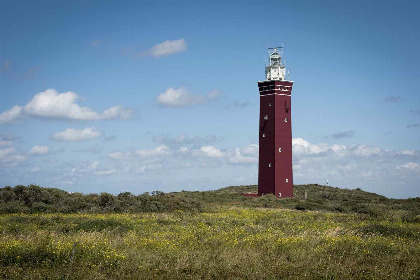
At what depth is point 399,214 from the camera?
99.8ft

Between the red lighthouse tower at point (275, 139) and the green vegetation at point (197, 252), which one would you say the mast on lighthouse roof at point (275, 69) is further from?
the green vegetation at point (197, 252)

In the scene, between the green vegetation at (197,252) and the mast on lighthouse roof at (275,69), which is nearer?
the green vegetation at (197,252)

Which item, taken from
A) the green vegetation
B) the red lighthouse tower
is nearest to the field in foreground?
the green vegetation

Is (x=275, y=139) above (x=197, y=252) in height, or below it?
above

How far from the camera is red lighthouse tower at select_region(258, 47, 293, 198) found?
5156 cm

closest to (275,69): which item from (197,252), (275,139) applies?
(275,139)

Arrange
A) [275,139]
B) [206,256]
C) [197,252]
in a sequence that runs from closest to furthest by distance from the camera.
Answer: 1. [206,256]
2. [197,252]
3. [275,139]

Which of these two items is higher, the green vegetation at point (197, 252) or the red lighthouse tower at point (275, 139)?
the red lighthouse tower at point (275, 139)

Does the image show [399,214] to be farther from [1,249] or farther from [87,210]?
[1,249]

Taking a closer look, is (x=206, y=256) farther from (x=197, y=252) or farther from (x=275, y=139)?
(x=275, y=139)

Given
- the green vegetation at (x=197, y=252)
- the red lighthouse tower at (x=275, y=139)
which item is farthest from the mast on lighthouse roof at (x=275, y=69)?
the green vegetation at (x=197, y=252)

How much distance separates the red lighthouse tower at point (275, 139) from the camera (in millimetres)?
51562

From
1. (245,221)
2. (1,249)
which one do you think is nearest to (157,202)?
(245,221)

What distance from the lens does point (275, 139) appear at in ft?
169
